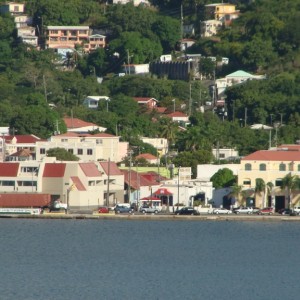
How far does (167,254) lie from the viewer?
67.7 m

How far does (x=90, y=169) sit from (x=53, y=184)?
6.78ft

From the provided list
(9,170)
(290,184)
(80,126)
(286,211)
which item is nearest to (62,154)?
(9,170)

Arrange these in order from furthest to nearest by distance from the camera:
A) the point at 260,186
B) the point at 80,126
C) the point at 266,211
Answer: the point at 80,126, the point at 260,186, the point at 266,211

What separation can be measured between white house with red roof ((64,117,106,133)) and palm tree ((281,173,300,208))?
1007 inches

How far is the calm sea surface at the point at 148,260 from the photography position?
5694cm

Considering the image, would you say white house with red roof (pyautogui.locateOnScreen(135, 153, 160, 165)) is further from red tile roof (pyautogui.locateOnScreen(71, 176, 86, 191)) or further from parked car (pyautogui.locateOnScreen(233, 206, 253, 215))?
parked car (pyautogui.locateOnScreen(233, 206, 253, 215))

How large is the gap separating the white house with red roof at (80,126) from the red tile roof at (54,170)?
72.4 feet

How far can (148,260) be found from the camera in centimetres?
6538

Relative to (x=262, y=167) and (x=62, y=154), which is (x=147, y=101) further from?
(x=262, y=167)

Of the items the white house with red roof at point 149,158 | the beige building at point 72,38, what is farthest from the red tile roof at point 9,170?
the beige building at point 72,38

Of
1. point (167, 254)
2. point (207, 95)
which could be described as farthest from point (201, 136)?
point (167, 254)

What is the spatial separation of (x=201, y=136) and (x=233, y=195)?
1588cm

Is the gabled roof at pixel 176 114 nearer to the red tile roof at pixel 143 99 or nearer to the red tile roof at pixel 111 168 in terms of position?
the red tile roof at pixel 143 99

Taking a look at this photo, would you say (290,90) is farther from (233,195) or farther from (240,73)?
(233,195)
